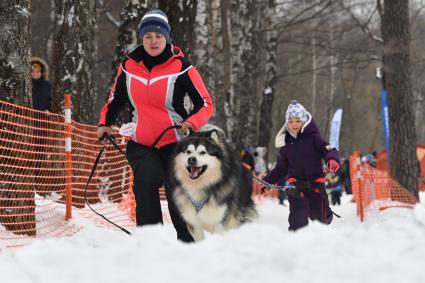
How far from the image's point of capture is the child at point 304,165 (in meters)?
6.01

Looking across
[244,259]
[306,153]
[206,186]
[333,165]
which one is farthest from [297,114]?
[244,259]

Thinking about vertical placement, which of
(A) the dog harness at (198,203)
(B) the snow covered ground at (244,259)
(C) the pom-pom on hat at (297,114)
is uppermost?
(C) the pom-pom on hat at (297,114)

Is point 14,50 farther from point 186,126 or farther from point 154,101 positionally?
point 186,126

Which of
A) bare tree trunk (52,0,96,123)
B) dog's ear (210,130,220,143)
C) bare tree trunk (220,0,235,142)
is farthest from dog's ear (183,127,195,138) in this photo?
bare tree trunk (220,0,235,142)

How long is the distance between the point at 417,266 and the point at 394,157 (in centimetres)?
979

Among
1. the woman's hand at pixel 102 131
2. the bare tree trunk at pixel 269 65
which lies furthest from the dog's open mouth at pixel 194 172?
the bare tree trunk at pixel 269 65

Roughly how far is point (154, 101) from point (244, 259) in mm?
1850

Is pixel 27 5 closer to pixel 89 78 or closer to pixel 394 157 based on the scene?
pixel 89 78

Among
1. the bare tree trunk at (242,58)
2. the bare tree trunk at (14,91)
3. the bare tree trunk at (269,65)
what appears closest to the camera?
the bare tree trunk at (14,91)

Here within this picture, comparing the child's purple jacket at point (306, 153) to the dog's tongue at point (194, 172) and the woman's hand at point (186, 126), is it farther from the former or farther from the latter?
the woman's hand at point (186, 126)

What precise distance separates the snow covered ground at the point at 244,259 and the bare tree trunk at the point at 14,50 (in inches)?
80.7

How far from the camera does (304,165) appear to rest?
617 cm

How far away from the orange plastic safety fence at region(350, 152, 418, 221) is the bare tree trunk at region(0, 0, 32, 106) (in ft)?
24.2

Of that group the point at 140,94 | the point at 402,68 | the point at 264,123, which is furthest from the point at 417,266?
the point at 264,123
